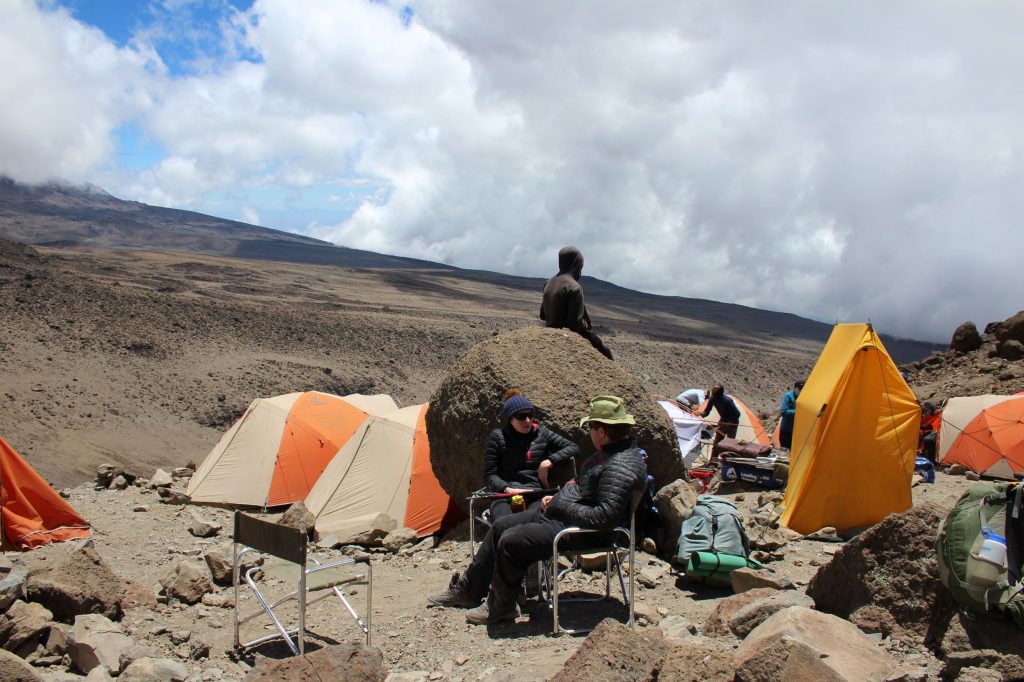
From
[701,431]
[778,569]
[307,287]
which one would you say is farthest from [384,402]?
[307,287]

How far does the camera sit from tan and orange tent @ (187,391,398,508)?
12.0 m

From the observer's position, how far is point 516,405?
20.4 ft

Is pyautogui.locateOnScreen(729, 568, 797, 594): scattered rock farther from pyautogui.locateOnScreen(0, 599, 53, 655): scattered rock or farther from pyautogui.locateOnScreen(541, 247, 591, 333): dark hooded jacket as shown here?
pyautogui.locateOnScreen(0, 599, 53, 655): scattered rock

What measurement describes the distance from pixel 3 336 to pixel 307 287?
958 inches

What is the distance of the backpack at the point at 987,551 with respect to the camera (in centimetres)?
395

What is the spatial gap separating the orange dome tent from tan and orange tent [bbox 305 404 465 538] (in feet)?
29.7

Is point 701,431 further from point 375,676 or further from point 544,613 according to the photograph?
point 375,676

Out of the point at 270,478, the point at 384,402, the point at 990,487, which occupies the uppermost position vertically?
the point at 990,487

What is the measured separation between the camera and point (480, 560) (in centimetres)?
552

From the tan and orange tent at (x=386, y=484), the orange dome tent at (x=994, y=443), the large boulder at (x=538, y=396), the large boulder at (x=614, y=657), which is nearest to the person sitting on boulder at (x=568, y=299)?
the large boulder at (x=538, y=396)

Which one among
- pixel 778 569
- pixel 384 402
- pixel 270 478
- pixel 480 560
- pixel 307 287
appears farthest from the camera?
pixel 307 287

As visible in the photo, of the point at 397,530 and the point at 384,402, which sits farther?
the point at 384,402

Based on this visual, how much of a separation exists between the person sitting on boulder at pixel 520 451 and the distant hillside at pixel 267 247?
41.0 m

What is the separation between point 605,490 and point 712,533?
1483 mm
